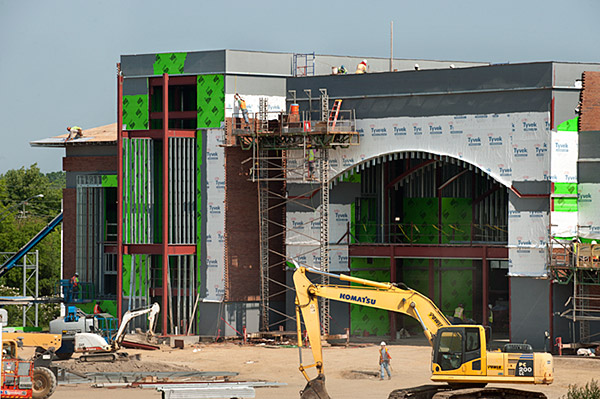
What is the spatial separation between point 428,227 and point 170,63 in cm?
1617

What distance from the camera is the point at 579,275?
149 ft

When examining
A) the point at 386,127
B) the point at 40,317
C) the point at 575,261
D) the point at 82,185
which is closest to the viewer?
the point at 575,261

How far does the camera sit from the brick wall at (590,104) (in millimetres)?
46156

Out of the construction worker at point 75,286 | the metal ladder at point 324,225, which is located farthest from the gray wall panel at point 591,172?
the construction worker at point 75,286

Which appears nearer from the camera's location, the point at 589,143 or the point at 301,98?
the point at 589,143

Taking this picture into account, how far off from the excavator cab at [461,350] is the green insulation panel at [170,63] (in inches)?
1096

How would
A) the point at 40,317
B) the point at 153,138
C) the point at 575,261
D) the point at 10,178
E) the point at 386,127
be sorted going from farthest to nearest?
1. the point at 10,178
2. the point at 40,317
3. the point at 153,138
4. the point at 386,127
5. the point at 575,261

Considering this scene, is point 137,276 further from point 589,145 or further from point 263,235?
point 589,145

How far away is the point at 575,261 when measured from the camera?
148 ft

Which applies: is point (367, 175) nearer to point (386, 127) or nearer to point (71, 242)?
point (386, 127)

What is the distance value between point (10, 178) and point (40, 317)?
153ft

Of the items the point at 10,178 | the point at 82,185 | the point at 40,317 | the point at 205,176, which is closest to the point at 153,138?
the point at 205,176

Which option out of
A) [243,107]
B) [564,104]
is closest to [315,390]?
[564,104]

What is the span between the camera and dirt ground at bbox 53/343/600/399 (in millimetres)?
37500
